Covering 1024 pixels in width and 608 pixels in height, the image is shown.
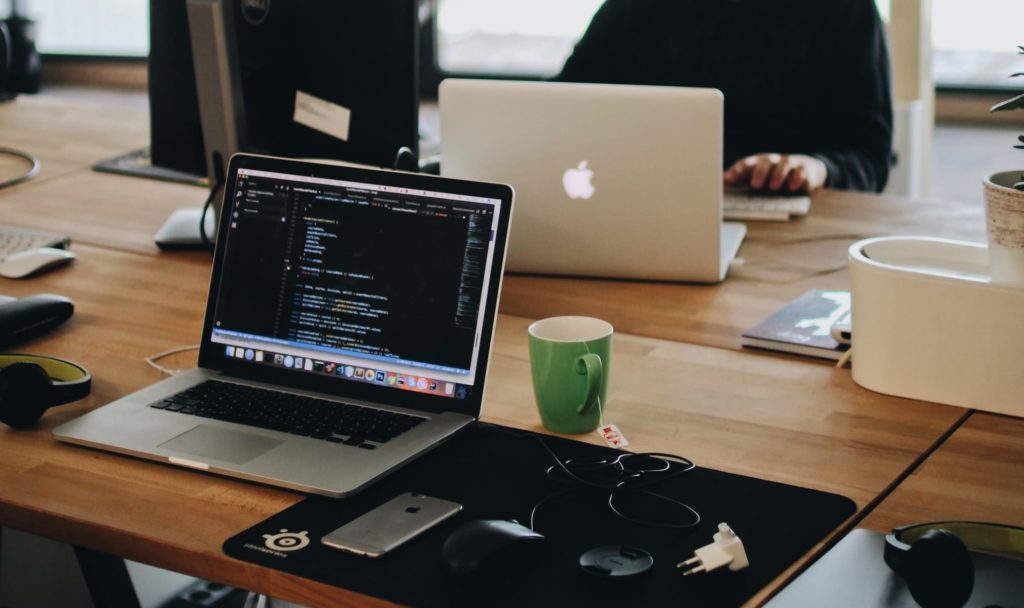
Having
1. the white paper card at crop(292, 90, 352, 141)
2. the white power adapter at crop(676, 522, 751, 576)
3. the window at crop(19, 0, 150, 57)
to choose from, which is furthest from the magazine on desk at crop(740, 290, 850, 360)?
the window at crop(19, 0, 150, 57)

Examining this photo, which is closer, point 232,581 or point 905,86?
point 232,581

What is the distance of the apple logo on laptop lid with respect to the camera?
1669 millimetres

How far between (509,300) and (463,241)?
43 centimetres

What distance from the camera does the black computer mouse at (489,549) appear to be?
926 millimetres

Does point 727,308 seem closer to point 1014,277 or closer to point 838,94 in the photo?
point 1014,277

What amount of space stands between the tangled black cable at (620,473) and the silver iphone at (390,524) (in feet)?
0.30

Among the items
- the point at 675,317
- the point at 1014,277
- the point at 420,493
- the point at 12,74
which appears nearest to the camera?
the point at 420,493

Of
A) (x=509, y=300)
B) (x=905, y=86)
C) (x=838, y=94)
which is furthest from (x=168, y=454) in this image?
(x=905, y=86)

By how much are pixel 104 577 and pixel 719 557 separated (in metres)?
1.00

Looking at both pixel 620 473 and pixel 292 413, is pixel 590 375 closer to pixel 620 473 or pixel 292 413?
pixel 620 473

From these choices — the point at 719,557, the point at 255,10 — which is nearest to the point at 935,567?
the point at 719,557

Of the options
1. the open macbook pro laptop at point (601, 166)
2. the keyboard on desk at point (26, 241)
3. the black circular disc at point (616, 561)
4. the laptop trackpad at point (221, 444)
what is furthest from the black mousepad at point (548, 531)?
the keyboard on desk at point (26, 241)

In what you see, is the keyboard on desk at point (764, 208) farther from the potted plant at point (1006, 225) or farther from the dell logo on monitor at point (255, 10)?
the dell logo on monitor at point (255, 10)

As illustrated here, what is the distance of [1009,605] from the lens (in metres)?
0.89
